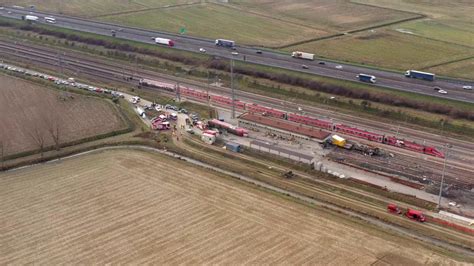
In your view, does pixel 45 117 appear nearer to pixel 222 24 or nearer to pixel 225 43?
pixel 225 43

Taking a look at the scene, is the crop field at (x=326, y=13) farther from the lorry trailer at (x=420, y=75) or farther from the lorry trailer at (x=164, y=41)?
the lorry trailer at (x=164, y=41)

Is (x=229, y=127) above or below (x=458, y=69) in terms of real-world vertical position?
below

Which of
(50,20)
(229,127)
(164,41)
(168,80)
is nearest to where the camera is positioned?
(229,127)

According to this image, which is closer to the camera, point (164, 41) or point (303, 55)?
point (303, 55)

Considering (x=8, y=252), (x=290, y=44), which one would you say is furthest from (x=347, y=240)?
(x=290, y=44)

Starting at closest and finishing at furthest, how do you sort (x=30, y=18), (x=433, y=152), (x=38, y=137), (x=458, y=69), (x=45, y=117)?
(x=433, y=152), (x=38, y=137), (x=45, y=117), (x=458, y=69), (x=30, y=18)

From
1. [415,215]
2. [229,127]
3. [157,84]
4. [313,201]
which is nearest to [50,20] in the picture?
[157,84]
